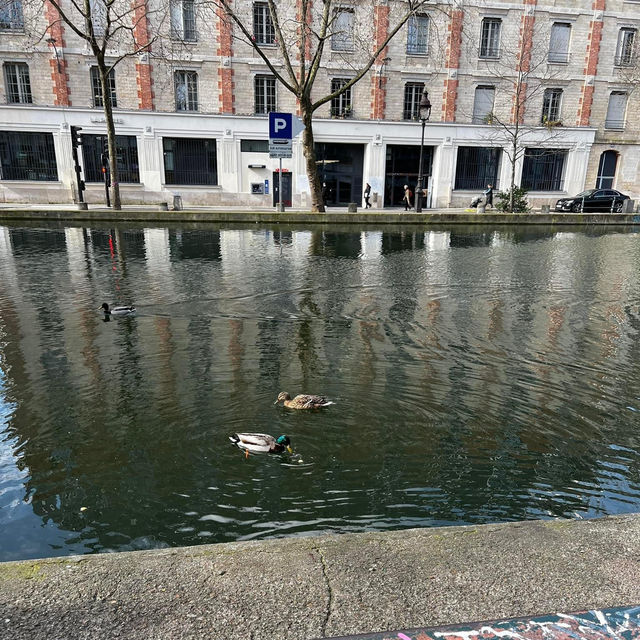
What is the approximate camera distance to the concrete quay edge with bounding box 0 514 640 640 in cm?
193

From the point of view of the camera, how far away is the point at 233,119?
30188mm

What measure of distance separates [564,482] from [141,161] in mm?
30813

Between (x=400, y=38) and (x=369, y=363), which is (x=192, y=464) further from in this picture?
(x=400, y=38)

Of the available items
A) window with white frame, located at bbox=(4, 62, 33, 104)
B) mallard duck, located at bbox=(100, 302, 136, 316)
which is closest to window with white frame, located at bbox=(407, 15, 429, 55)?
window with white frame, located at bbox=(4, 62, 33, 104)

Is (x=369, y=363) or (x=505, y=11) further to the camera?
(x=505, y=11)

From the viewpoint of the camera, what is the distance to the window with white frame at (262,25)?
30016mm

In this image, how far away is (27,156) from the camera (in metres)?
29.6

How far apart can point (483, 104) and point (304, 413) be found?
3254 centimetres

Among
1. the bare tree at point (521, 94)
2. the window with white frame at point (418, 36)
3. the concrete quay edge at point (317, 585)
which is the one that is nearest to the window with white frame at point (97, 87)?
the window with white frame at point (418, 36)

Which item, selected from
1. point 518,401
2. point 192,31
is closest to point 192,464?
point 518,401

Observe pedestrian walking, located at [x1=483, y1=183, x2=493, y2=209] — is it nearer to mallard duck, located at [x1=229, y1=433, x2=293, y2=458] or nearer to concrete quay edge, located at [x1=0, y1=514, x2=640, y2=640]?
mallard duck, located at [x1=229, y1=433, x2=293, y2=458]

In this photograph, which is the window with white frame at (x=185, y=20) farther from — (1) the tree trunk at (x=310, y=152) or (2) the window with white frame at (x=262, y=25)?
(1) the tree trunk at (x=310, y=152)

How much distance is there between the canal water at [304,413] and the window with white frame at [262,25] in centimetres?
2505

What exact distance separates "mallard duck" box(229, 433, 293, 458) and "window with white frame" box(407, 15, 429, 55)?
32.2m
